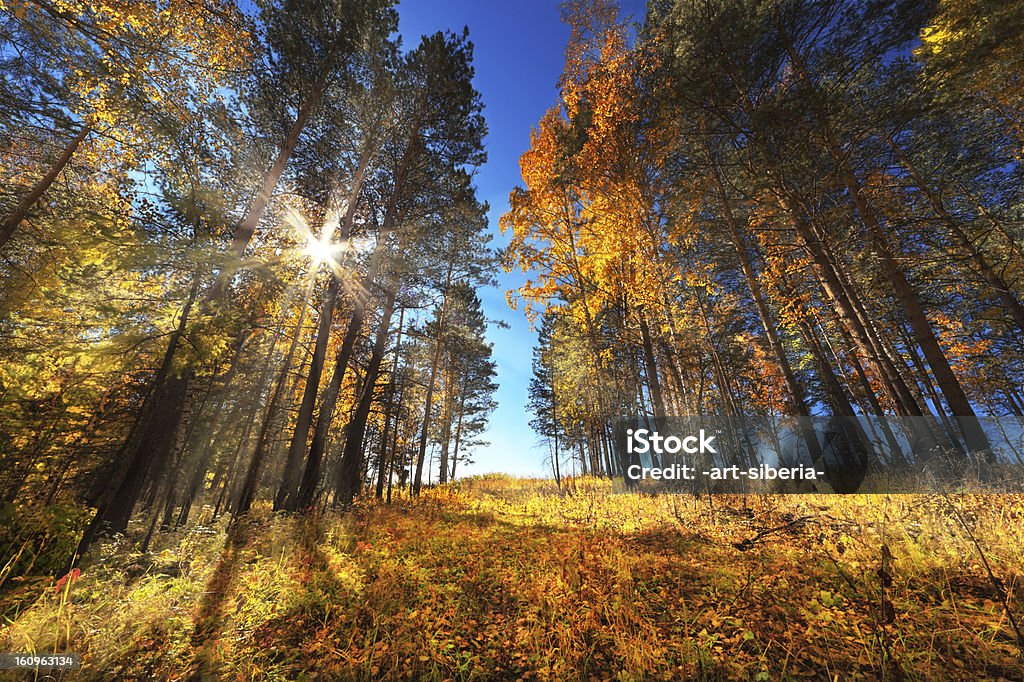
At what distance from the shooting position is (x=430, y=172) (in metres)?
10.9

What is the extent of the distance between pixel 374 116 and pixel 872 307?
711 inches

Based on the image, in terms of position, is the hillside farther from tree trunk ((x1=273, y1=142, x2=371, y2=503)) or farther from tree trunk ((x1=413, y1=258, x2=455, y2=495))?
tree trunk ((x1=413, y1=258, x2=455, y2=495))

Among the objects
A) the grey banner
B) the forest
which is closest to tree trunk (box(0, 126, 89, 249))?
the forest

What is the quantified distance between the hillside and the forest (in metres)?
0.04

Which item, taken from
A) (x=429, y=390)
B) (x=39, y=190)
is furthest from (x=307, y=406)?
(x=39, y=190)

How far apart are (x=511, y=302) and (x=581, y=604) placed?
7.91 meters

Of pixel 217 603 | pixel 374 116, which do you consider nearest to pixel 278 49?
pixel 374 116

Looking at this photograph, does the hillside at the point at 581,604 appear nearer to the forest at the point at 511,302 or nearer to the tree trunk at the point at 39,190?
the forest at the point at 511,302

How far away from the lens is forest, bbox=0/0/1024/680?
3449mm

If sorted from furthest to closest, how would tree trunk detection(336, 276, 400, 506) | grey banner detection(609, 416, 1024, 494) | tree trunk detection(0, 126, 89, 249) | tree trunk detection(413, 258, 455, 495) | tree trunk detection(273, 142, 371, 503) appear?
tree trunk detection(413, 258, 455, 495) → tree trunk detection(336, 276, 400, 506) → tree trunk detection(273, 142, 371, 503) → tree trunk detection(0, 126, 89, 249) → grey banner detection(609, 416, 1024, 494)

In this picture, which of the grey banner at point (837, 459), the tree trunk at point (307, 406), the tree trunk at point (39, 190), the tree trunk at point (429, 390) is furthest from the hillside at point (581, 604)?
the tree trunk at point (429, 390)

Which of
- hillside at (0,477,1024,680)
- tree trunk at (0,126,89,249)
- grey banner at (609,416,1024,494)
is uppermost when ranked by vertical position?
tree trunk at (0,126,89,249)

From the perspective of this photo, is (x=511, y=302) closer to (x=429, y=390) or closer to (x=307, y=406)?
(x=429, y=390)

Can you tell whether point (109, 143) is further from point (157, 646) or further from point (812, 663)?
point (812, 663)
